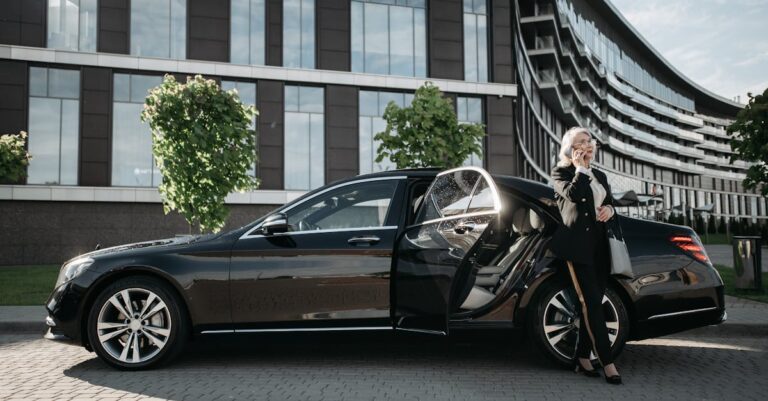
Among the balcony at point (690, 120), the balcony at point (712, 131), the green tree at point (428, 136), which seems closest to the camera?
the green tree at point (428, 136)

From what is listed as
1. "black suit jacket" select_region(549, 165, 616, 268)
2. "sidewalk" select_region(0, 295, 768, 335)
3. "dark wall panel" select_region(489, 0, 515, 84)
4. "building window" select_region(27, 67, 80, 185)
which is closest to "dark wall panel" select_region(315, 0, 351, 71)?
"dark wall panel" select_region(489, 0, 515, 84)

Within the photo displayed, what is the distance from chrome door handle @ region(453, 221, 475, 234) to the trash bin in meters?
7.93

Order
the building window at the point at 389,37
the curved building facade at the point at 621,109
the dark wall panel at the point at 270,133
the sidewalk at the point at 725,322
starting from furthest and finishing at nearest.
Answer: the curved building facade at the point at 621,109, the building window at the point at 389,37, the dark wall panel at the point at 270,133, the sidewalk at the point at 725,322

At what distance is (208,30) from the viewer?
25031 mm

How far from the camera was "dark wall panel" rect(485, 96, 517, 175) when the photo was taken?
1085 inches

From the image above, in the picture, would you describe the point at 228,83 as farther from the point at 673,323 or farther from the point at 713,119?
the point at 713,119

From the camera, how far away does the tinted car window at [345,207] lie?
18.2ft

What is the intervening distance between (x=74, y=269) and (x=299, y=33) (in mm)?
21707

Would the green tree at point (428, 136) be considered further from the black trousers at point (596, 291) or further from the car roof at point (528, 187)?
the black trousers at point (596, 291)

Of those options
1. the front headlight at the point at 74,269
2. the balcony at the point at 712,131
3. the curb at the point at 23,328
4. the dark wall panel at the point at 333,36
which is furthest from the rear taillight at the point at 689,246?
the balcony at the point at 712,131

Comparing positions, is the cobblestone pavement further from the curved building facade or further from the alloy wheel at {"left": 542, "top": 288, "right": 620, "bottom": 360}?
the curved building facade

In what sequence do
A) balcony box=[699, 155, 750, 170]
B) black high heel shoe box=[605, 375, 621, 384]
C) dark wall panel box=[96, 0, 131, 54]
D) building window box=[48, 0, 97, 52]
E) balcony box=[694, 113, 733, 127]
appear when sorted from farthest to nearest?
balcony box=[694, 113, 733, 127]
balcony box=[699, 155, 750, 170]
dark wall panel box=[96, 0, 131, 54]
building window box=[48, 0, 97, 52]
black high heel shoe box=[605, 375, 621, 384]

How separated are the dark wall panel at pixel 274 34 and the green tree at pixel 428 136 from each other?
10226 mm

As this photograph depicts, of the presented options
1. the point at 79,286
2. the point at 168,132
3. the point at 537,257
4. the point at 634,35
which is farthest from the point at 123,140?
the point at 634,35
